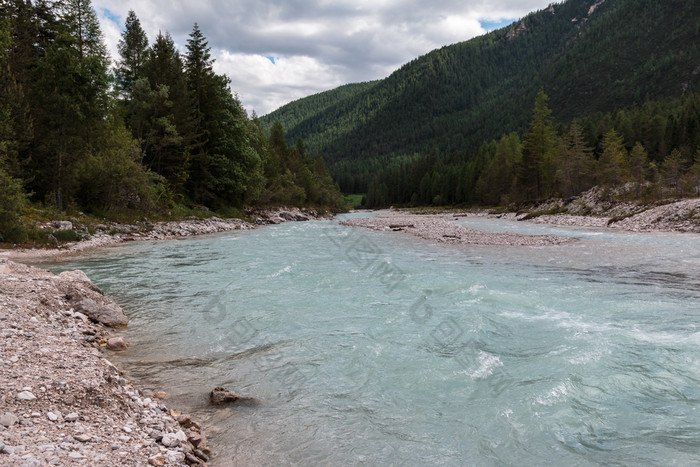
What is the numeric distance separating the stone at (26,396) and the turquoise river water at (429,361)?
1.95 m

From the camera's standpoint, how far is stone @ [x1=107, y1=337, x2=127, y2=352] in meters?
7.99

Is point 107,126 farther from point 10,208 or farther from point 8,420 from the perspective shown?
point 8,420

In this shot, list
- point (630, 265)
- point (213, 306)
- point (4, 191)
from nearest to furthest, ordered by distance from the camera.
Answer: point (213, 306) < point (630, 265) < point (4, 191)

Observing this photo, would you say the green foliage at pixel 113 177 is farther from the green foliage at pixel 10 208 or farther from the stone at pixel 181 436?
the stone at pixel 181 436

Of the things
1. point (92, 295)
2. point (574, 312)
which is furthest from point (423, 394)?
point (92, 295)

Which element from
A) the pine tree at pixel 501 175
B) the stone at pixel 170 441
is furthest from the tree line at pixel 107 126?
the pine tree at pixel 501 175

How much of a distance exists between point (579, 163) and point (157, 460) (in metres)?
67.9

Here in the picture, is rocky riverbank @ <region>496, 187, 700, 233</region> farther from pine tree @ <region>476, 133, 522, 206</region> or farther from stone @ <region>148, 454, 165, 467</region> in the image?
stone @ <region>148, 454, 165, 467</region>

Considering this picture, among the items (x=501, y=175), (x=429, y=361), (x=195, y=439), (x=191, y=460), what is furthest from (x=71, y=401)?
(x=501, y=175)

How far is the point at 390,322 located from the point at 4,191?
19.5 m

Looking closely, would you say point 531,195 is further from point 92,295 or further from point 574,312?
point 92,295

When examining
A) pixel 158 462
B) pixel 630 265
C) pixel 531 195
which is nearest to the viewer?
pixel 158 462

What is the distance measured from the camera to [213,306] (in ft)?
37.2

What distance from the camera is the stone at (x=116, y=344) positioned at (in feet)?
26.2
